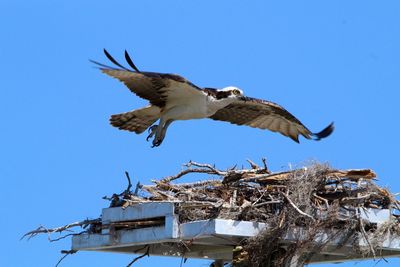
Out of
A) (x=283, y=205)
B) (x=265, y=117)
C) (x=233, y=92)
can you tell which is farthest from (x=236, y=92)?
(x=283, y=205)

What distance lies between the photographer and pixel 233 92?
12.2m

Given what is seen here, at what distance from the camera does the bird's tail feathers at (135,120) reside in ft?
41.4

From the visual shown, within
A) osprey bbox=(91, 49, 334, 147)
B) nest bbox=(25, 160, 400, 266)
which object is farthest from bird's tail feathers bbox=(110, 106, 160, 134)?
nest bbox=(25, 160, 400, 266)

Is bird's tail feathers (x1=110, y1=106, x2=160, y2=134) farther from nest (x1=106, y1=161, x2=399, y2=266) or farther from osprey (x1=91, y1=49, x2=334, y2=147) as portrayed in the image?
nest (x1=106, y1=161, x2=399, y2=266)

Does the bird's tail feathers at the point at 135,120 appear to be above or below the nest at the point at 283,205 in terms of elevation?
above

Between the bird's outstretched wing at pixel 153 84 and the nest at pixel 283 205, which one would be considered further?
the bird's outstretched wing at pixel 153 84

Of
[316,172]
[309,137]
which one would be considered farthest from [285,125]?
[316,172]

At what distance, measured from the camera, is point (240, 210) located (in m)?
9.60

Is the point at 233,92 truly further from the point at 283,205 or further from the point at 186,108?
the point at 283,205

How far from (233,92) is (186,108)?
0.60 m

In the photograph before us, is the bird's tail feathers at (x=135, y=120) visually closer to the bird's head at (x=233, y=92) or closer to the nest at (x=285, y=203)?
the bird's head at (x=233, y=92)

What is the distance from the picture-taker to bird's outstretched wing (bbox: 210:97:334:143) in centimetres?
1261

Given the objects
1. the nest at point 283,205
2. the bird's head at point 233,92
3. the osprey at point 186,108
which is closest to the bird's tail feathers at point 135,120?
the osprey at point 186,108

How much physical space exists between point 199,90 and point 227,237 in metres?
2.64
